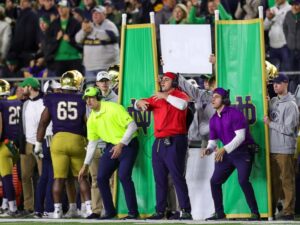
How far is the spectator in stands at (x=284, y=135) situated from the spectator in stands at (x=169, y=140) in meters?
1.17

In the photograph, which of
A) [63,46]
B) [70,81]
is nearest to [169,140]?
[70,81]

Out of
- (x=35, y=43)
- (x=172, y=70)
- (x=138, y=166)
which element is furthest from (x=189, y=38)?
(x=35, y=43)

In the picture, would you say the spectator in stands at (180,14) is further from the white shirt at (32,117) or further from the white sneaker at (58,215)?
the white sneaker at (58,215)

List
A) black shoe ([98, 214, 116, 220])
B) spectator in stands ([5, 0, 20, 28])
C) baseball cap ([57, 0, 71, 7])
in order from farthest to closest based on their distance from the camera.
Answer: spectator in stands ([5, 0, 20, 28]), baseball cap ([57, 0, 71, 7]), black shoe ([98, 214, 116, 220])

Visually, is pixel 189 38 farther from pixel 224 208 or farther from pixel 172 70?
pixel 224 208

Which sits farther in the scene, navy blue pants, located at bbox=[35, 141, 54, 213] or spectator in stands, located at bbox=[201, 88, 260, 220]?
navy blue pants, located at bbox=[35, 141, 54, 213]

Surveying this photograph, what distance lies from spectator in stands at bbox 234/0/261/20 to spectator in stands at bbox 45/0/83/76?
282 cm

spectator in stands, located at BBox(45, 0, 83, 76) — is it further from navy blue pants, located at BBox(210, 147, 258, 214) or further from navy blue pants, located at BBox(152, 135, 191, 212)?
navy blue pants, located at BBox(210, 147, 258, 214)

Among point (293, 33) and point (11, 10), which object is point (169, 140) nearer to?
point (293, 33)

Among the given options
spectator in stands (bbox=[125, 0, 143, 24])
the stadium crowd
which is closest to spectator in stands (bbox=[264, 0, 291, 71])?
the stadium crowd

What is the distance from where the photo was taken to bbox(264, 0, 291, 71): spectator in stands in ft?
74.8

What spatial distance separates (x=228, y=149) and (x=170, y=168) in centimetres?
88

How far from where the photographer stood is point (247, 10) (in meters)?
23.9

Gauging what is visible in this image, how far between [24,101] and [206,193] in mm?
3284
